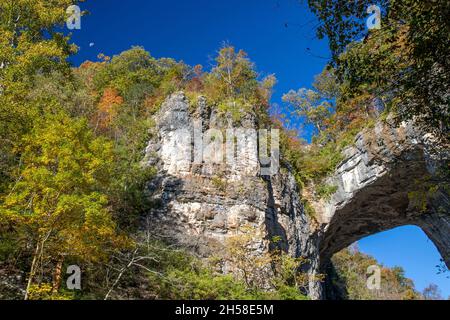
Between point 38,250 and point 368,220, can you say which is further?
point 368,220

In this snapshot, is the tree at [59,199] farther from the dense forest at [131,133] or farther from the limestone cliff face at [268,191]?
the limestone cliff face at [268,191]

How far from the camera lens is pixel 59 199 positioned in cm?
785

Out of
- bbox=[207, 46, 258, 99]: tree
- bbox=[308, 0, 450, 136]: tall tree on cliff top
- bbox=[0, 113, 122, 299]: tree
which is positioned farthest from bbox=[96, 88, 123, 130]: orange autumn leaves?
bbox=[308, 0, 450, 136]: tall tree on cliff top

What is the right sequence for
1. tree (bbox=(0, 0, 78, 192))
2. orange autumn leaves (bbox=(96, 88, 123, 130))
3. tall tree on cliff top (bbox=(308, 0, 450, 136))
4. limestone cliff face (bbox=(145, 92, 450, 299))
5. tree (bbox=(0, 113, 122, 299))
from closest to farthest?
tall tree on cliff top (bbox=(308, 0, 450, 136)) < tree (bbox=(0, 113, 122, 299)) < tree (bbox=(0, 0, 78, 192)) < limestone cliff face (bbox=(145, 92, 450, 299)) < orange autumn leaves (bbox=(96, 88, 123, 130))

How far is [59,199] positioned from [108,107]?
1633cm

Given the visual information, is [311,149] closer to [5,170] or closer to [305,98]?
[305,98]

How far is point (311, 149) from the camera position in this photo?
2359cm

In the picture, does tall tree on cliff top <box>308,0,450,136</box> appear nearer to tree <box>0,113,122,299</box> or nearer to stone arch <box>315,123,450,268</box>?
tree <box>0,113,122,299</box>

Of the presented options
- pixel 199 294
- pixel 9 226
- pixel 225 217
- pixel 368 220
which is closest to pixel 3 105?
pixel 9 226

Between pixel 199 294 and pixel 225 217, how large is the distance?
481 cm

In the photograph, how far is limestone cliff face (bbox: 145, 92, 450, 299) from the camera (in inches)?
622

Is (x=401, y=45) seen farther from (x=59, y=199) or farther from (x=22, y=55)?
(x=22, y=55)

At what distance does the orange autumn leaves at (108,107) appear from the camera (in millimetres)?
21562

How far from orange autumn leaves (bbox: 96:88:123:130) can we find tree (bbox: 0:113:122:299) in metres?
11.3
